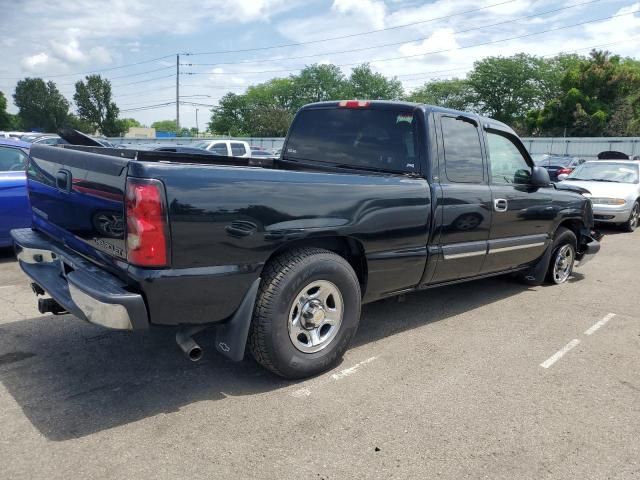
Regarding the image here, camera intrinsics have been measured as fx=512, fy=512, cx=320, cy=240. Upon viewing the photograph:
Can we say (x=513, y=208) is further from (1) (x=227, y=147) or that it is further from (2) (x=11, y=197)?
(1) (x=227, y=147)

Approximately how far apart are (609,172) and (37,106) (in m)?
85.4

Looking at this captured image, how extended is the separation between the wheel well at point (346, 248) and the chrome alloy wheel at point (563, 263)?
3.30 metres

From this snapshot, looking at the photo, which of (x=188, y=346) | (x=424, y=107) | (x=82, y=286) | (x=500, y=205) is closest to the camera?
(x=82, y=286)

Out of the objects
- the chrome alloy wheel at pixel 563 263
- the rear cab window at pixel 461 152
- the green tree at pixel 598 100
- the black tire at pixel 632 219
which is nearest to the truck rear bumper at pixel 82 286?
the rear cab window at pixel 461 152

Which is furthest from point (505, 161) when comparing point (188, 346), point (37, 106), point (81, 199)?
point (37, 106)

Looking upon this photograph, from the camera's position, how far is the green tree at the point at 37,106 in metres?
78.4

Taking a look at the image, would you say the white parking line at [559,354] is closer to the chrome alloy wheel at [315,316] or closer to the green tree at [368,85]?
the chrome alloy wheel at [315,316]

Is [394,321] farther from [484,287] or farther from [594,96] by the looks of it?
[594,96]

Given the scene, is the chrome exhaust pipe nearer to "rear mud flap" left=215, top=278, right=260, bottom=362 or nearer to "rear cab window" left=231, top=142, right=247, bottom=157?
"rear mud flap" left=215, top=278, right=260, bottom=362

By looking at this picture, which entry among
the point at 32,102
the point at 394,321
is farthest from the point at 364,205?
the point at 32,102

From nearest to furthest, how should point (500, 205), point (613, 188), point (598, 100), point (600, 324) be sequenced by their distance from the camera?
point (500, 205), point (600, 324), point (613, 188), point (598, 100)

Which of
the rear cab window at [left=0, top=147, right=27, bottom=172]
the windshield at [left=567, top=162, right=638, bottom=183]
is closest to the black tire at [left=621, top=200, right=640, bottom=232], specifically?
the windshield at [left=567, top=162, right=638, bottom=183]

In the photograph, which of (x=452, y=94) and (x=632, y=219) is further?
(x=452, y=94)

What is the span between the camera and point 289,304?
124 inches
